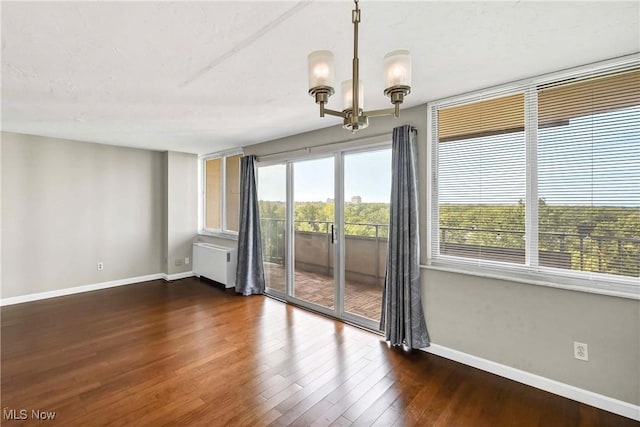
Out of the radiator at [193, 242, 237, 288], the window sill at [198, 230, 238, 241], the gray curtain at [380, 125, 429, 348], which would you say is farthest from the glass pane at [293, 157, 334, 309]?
the window sill at [198, 230, 238, 241]

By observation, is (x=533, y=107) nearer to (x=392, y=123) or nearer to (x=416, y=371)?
(x=392, y=123)

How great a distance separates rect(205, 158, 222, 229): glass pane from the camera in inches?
231

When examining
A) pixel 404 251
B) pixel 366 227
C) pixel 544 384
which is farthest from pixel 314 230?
pixel 544 384

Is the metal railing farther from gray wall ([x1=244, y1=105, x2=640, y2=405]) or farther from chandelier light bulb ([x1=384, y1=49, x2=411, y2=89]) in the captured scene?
chandelier light bulb ([x1=384, y1=49, x2=411, y2=89])

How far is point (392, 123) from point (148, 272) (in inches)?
199

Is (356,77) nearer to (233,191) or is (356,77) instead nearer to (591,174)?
(591,174)

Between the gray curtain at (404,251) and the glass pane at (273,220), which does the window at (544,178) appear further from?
the glass pane at (273,220)

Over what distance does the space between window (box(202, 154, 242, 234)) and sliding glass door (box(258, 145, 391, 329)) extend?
854 mm

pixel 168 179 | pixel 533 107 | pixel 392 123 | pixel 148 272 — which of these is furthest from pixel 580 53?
pixel 148 272

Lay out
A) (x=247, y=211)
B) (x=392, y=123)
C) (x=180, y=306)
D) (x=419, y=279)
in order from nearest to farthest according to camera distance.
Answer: (x=419, y=279) < (x=392, y=123) < (x=180, y=306) < (x=247, y=211)

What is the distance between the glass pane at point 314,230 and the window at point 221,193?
1.61 m

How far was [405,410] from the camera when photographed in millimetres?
2100

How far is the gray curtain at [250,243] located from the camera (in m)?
4.72

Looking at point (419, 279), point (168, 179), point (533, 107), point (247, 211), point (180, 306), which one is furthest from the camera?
point (168, 179)
